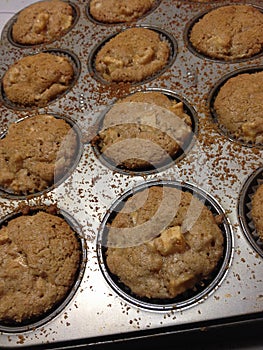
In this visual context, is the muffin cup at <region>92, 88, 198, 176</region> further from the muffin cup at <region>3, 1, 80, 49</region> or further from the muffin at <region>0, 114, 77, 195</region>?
the muffin cup at <region>3, 1, 80, 49</region>

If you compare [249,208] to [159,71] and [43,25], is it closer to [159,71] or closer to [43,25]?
[159,71]

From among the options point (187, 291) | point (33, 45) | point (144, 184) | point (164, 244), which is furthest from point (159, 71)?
point (187, 291)

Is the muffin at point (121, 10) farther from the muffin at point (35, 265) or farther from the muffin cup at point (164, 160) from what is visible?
the muffin at point (35, 265)

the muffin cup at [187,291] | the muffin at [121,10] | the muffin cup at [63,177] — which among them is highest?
the muffin at [121,10]

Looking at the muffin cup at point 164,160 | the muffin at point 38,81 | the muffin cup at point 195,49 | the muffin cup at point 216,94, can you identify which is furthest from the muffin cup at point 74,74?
the muffin cup at point 216,94

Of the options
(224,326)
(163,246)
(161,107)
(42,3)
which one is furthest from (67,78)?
(224,326)

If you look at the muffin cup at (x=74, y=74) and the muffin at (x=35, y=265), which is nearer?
the muffin at (x=35, y=265)

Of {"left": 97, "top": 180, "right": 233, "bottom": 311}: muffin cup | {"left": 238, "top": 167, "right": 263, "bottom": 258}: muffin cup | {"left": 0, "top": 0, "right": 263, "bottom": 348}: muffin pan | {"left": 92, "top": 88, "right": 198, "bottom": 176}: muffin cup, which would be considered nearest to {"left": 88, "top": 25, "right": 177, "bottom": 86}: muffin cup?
{"left": 0, "top": 0, "right": 263, "bottom": 348}: muffin pan

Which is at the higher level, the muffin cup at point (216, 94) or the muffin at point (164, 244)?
the muffin cup at point (216, 94)
